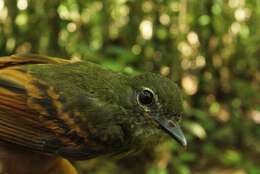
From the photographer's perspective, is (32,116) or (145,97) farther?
(145,97)

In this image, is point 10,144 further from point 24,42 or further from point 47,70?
point 24,42

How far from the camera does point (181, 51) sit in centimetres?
650

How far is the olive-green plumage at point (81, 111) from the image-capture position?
12.0 feet

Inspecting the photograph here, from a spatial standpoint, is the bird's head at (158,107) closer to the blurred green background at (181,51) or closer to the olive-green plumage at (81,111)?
the olive-green plumage at (81,111)

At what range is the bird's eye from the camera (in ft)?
12.3

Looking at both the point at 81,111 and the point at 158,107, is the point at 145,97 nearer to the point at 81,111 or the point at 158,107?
the point at 158,107

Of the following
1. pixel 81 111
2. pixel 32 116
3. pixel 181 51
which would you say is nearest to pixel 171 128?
pixel 81 111

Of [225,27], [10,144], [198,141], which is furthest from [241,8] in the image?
[10,144]

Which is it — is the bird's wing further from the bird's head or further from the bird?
the bird's head

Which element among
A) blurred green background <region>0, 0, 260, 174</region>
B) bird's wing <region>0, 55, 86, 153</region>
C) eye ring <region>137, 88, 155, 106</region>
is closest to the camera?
bird's wing <region>0, 55, 86, 153</region>

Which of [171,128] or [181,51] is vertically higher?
[171,128]

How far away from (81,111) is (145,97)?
15.5 inches

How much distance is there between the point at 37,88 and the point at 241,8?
3.79 m

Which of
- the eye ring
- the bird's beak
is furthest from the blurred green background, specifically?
the bird's beak
